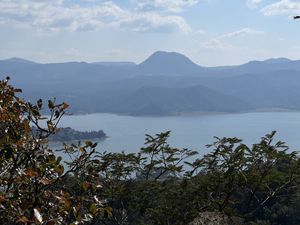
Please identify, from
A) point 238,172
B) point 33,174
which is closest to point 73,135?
point 238,172

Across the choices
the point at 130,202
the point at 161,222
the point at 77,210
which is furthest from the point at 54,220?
the point at 130,202

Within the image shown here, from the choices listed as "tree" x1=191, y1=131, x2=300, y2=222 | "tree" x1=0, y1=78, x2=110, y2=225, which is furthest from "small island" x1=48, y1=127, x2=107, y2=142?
"tree" x1=0, y1=78, x2=110, y2=225

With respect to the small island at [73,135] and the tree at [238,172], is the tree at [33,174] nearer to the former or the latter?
the tree at [238,172]

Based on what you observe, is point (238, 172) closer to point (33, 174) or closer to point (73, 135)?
point (33, 174)

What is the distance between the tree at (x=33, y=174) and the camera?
194cm

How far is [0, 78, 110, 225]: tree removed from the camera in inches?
76.5

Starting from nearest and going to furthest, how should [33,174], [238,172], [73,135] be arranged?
[33,174] → [238,172] → [73,135]

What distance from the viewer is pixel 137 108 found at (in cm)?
17300

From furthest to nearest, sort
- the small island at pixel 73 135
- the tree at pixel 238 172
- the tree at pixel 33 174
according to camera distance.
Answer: the small island at pixel 73 135, the tree at pixel 238 172, the tree at pixel 33 174

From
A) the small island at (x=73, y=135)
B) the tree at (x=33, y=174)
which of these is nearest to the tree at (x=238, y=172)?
the tree at (x=33, y=174)

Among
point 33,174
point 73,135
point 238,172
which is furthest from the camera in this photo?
point 73,135

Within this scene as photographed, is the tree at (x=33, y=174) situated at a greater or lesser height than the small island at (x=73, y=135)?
greater

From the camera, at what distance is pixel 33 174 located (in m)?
1.90

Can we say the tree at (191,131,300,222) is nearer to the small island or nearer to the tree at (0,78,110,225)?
the tree at (0,78,110,225)
